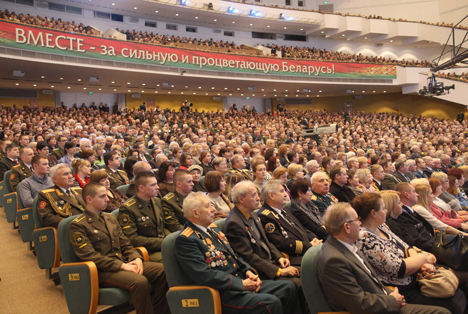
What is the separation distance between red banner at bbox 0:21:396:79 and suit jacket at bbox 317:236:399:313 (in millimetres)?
11326

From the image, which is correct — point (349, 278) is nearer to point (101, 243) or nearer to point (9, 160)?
point (101, 243)

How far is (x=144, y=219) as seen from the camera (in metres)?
2.56

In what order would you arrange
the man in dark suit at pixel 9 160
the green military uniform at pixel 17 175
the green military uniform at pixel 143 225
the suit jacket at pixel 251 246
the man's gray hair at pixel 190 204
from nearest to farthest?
the man's gray hair at pixel 190 204
the suit jacket at pixel 251 246
the green military uniform at pixel 143 225
the green military uniform at pixel 17 175
the man in dark suit at pixel 9 160

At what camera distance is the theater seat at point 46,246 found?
8.61ft

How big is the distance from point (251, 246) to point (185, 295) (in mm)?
591

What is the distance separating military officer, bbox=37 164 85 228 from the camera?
2.62 metres

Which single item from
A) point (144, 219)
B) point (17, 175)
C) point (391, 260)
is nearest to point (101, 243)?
point (144, 219)

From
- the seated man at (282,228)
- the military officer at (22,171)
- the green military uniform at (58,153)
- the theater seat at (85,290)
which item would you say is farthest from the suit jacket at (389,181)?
the green military uniform at (58,153)

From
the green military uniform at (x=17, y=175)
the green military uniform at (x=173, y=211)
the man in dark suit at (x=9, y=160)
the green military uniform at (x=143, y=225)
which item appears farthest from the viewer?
the man in dark suit at (x=9, y=160)

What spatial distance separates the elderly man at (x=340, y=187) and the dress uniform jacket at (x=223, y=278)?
5.78 feet

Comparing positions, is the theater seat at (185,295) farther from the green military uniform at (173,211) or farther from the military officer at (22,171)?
the military officer at (22,171)

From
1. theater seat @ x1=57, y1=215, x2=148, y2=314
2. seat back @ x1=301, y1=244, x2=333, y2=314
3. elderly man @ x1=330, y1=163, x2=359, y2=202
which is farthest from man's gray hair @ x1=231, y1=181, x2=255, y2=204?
elderly man @ x1=330, y1=163, x2=359, y2=202

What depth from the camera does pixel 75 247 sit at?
2.09m

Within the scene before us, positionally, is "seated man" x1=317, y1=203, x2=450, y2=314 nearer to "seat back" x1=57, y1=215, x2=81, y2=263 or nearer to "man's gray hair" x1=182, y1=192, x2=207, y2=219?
"man's gray hair" x1=182, y1=192, x2=207, y2=219
